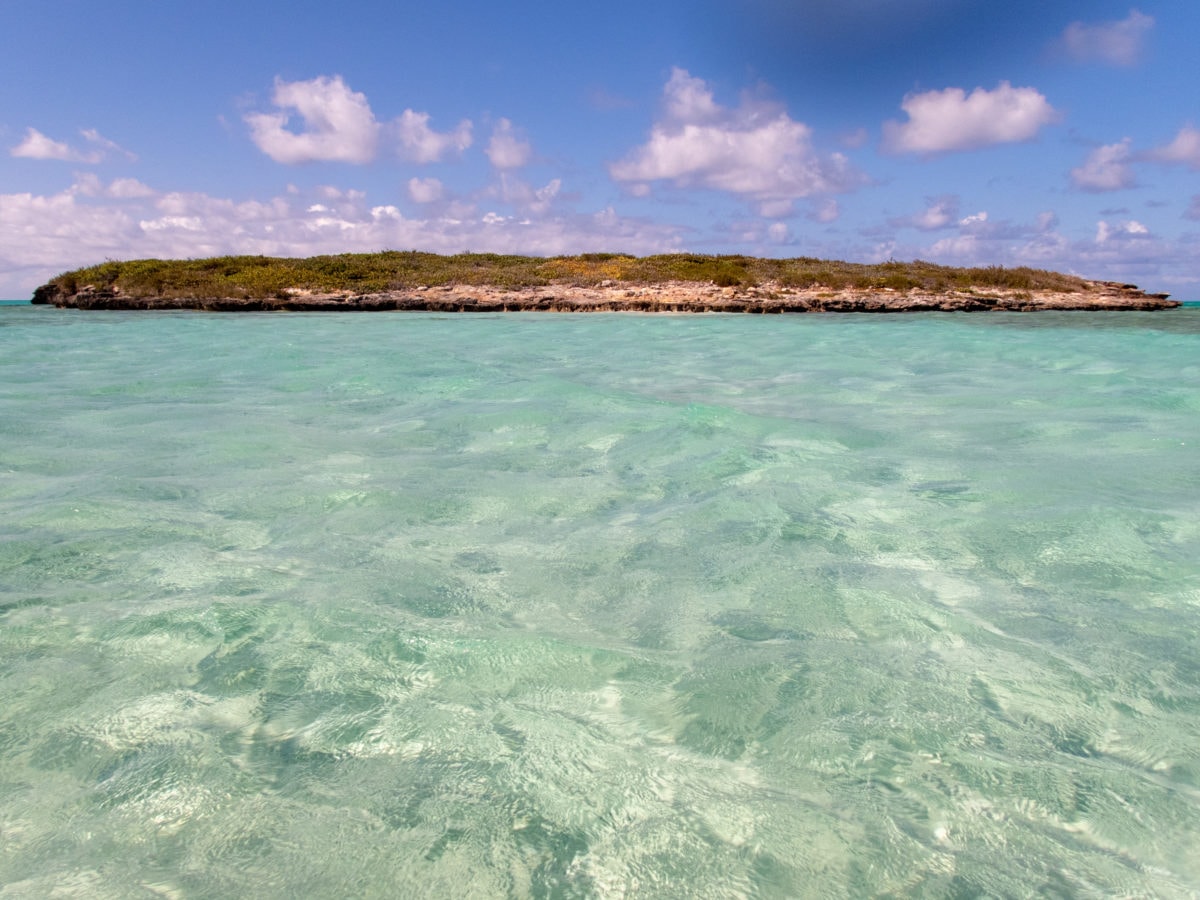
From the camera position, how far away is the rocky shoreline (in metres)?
26.8

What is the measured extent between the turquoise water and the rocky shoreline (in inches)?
862

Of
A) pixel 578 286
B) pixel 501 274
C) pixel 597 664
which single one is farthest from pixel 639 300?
pixel 597 664

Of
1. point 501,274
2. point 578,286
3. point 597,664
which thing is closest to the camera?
point 597,664

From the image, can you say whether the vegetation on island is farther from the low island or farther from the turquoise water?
the turquoise water

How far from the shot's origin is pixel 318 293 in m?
29.2

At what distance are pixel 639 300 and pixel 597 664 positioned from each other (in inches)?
992

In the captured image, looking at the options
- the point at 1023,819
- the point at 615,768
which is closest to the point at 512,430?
the point at 615,768

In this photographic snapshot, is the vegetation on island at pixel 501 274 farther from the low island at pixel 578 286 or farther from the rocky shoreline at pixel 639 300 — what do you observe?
the rocky shoreline at pixel 639 300

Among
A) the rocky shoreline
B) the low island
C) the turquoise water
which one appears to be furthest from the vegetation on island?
the turquoise water

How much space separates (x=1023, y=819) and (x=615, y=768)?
892 millimetres

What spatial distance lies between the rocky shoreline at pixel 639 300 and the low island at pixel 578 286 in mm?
47

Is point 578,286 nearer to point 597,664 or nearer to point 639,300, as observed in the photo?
point 639,300

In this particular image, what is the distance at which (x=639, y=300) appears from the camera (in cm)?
2672

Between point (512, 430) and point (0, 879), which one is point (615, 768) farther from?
point (512, 430)
